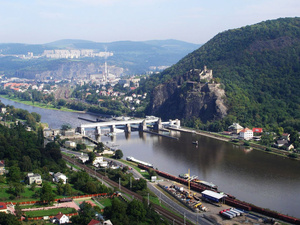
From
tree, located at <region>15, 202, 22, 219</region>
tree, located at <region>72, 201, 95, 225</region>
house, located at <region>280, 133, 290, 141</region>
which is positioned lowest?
house, located at <region>280, 133, 290, 141</region>

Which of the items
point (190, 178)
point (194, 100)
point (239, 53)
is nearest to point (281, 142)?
point (190, 178)

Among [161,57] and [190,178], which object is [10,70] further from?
[190,178]

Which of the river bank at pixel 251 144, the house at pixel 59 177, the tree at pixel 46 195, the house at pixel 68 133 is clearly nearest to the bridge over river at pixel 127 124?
the house at pixel 68 133

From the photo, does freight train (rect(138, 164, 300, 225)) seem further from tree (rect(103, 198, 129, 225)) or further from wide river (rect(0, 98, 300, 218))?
tree (rect(103, 198, 129, 225))

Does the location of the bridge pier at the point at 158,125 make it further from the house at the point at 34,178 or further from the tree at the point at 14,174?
the house at the point at 34,178

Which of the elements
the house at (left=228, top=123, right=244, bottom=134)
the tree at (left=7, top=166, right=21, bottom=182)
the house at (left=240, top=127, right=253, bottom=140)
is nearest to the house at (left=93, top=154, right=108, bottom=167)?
the tree at (left=7, top=166, right=21, bottom=182)
